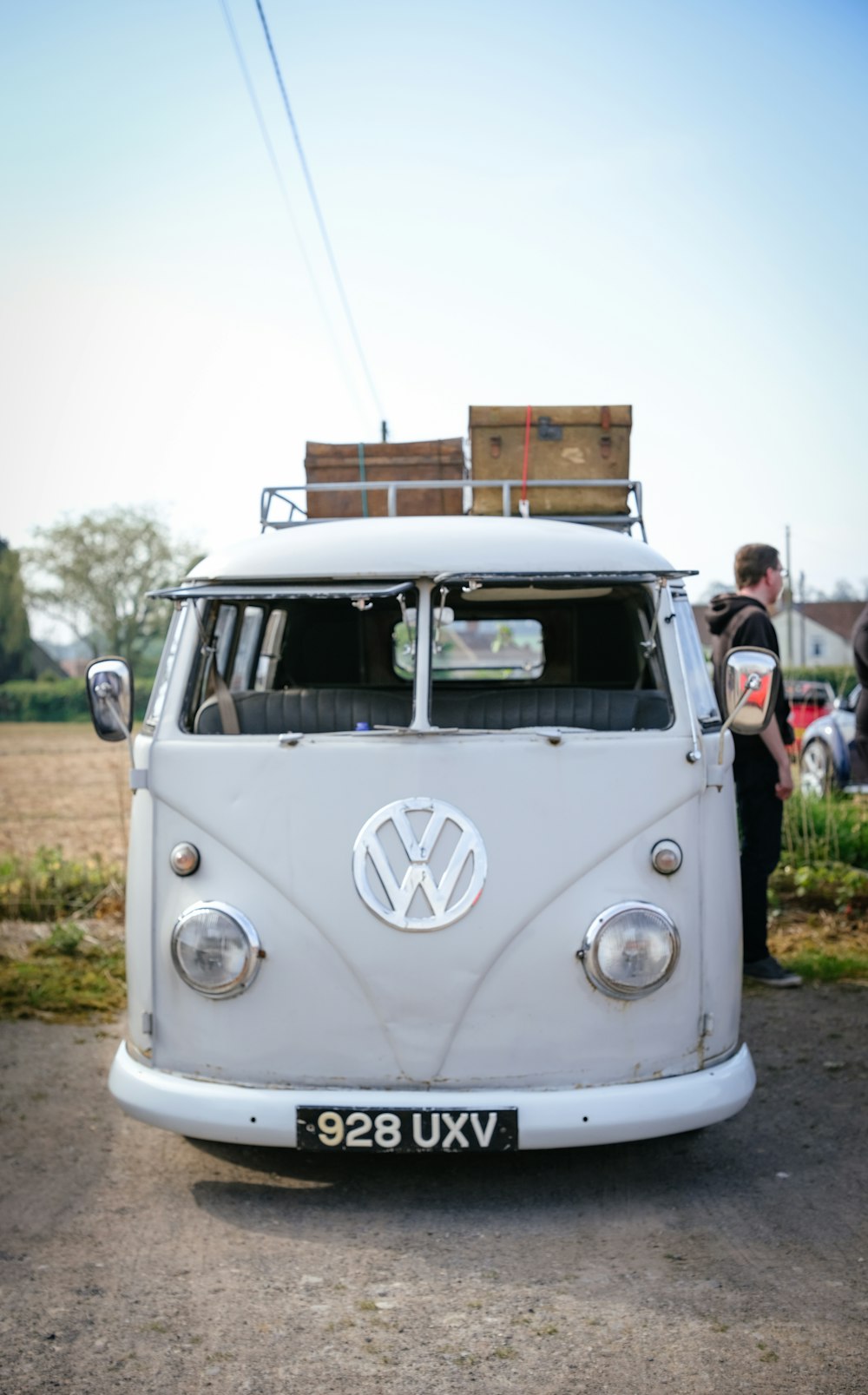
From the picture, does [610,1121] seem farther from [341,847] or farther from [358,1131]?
[341,847]

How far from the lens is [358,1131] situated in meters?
3.53

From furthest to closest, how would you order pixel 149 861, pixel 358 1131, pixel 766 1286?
pixel 149 861 < pixel 358 1131 < pixel 766 1286

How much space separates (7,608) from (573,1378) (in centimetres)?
4774

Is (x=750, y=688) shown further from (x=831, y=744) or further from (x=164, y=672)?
(x=831, y=744)

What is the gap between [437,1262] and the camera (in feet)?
11.0

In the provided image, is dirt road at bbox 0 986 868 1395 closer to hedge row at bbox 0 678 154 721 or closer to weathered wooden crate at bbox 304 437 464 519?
weathered wooden crate at bbox 304 437 464 519

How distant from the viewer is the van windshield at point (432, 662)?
4.09 m

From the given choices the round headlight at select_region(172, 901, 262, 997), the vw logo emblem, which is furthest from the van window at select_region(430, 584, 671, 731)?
the round headlight at select_region(172, 901, 262, 997)

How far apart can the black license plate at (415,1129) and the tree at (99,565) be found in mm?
50360

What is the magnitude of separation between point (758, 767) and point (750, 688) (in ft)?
7.16

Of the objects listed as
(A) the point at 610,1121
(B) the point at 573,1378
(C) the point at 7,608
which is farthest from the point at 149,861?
(C) the point at 7,608

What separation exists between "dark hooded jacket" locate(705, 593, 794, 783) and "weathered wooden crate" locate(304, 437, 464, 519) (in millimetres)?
1415

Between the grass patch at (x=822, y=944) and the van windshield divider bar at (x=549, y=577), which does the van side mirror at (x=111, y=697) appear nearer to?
the van windshield divider bar at (x=549, y=577)

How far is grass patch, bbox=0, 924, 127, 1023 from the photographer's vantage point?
602 centimetres
